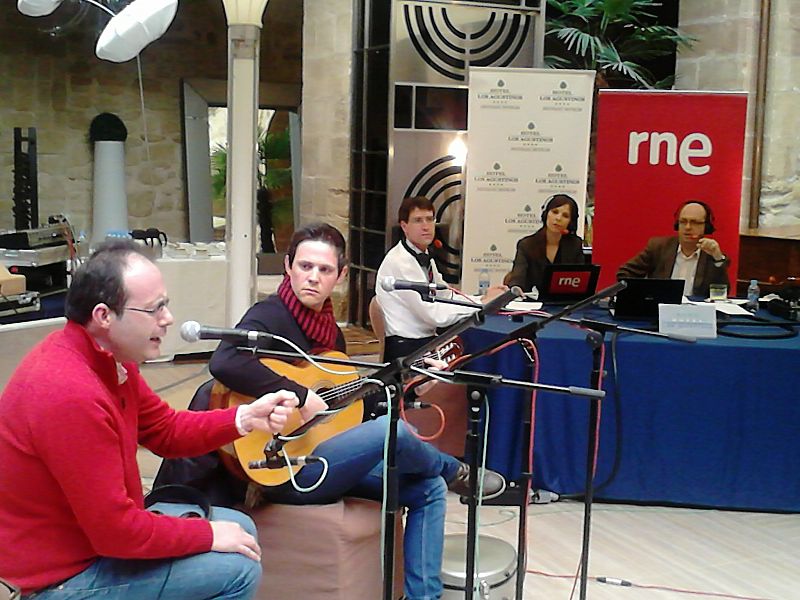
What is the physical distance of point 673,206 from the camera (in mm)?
5129

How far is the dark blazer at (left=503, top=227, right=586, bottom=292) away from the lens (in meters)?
4.45

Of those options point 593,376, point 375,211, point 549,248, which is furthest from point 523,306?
point 375,211

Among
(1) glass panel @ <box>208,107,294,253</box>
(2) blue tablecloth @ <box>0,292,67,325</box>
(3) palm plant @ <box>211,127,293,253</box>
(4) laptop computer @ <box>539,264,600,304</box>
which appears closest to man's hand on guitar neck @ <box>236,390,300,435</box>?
(2) blue tablecloth @ <box>0,292,67,325</box>

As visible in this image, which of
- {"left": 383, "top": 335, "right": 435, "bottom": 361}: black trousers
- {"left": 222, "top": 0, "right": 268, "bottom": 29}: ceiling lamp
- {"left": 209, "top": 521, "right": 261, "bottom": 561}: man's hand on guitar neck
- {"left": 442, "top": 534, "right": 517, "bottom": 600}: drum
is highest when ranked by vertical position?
{"left": 222, "top": 0, "right": 268, "bottom": 29}: ceiling lamp

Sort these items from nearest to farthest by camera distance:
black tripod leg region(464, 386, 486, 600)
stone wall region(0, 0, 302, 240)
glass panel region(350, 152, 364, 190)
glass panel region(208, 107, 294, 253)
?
black tripod leg region(464, 386, 486, 600) → glass panel region(350, 152, 364, 190) → stone wall region(0, 0, 302, 240) → glass panel region(208, 107, 294, 253)

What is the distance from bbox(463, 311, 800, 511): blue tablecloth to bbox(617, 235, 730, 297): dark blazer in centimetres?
92

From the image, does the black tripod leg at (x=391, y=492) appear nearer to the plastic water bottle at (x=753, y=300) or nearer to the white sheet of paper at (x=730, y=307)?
the white sheet of paper at (x=730, y=307)

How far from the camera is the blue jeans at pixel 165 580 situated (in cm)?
169

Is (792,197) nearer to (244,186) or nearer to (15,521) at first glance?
(244,186)

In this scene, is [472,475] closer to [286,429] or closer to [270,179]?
[286,429]

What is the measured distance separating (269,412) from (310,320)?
0.58 meters

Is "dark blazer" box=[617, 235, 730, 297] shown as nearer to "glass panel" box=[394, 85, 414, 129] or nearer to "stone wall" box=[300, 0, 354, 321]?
"glass panel" box=[394, 85, 414, 129]

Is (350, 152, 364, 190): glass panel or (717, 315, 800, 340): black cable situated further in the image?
(350, 152, 364, 190): glass panel

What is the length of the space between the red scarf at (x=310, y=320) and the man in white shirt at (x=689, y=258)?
2.34 metres
